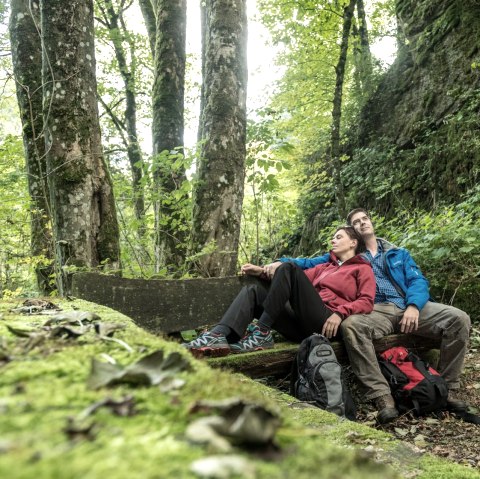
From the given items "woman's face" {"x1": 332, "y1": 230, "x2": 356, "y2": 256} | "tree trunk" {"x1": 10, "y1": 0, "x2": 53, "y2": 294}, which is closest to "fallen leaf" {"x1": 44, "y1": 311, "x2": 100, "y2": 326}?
"woman's face" {"x1": 332, "y1": 230, "x2": 356, "y2": 256}

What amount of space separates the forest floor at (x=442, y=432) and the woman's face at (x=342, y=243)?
1648mm

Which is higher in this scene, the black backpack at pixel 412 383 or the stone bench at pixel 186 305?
the stone bench at pixel 186 305

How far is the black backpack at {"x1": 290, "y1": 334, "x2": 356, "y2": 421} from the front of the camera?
3.30m

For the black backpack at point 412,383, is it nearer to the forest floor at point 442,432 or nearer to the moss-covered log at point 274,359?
the forest floor at point 442,432

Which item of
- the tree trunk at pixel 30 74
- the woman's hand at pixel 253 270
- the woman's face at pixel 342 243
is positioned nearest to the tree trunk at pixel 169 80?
the tree trunk at pixel 30 74

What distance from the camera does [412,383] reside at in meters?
3.80

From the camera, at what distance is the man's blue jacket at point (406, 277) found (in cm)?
443

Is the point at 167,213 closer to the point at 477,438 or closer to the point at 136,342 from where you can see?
the point at 477,438

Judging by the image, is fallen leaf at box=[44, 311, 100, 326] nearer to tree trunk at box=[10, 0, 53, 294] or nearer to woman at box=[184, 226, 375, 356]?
woman at box=[184, 226, 375, 356]

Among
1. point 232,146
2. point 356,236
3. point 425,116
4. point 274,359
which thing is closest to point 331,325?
point 274,359

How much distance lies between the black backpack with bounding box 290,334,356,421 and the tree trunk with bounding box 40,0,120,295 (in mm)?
2300

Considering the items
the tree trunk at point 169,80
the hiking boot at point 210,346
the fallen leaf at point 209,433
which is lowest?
the hiking boot at point 210,346

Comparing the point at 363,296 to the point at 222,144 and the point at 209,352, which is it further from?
the point at 222,144

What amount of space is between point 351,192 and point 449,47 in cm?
406
